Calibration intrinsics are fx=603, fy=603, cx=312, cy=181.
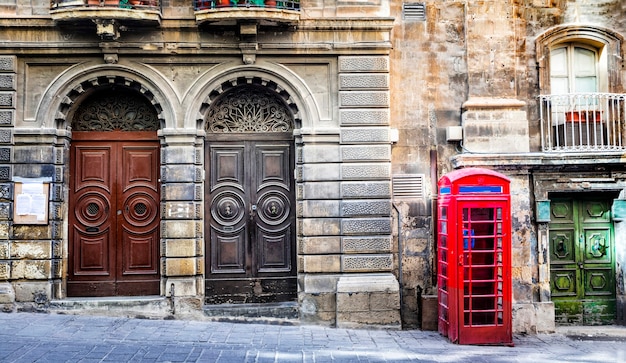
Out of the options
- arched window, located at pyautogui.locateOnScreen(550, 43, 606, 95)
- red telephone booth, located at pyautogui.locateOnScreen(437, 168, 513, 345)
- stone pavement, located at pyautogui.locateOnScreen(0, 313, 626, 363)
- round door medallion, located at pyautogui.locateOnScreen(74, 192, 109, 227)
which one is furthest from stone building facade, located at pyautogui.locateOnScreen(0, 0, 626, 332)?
red telephone booth, located at pyautogui.locateOnScreen(437, 168, 513, 345)

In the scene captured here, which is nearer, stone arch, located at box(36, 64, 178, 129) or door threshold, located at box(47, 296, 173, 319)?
door threshold, located at box(47, 296, 173, 319)

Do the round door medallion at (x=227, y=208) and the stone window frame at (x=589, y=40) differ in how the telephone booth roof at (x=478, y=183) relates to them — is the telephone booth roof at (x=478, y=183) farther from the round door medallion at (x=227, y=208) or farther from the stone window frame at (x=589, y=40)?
the round door medallion at (x=227, y=208)

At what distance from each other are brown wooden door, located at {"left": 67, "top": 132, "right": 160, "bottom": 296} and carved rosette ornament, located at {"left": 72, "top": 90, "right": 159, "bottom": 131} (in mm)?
170

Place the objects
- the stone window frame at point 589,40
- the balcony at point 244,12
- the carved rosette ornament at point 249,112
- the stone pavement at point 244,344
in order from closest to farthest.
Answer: the stone pavement at point 244,344, the balcony at point 244,12, the carved rosette ornament at point 249,112, the stone window frame at point 589,40

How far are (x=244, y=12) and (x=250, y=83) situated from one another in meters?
1.33

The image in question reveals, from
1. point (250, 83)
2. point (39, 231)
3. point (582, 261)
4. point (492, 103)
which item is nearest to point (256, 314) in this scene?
point (39, 231)

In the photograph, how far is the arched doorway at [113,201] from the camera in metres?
11.0

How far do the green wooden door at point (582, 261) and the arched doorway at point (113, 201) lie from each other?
24.9 ft

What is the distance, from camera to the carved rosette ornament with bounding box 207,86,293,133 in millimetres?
11273

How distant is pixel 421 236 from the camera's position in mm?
11227

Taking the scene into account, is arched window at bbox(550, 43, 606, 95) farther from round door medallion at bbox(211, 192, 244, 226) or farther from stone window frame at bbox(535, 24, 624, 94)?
round door medallion at bbox(211, 192, 244, 226)

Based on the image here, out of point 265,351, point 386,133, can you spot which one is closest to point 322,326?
point 265,351

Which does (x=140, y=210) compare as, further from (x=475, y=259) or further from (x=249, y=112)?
(x=475, y=259)

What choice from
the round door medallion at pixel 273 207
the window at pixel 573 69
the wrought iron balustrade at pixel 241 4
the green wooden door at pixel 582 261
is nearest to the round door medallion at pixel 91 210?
the round door medallion at pixel 273 207
